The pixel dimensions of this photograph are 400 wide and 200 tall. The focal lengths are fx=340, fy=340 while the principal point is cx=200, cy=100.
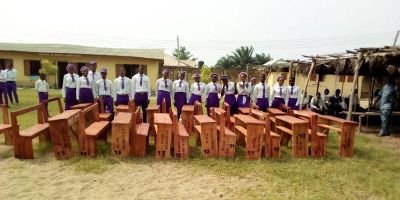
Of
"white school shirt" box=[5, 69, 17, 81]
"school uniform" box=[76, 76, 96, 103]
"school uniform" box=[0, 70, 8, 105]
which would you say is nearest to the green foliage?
"white school shirt" box=[5, 69, 17, 81]

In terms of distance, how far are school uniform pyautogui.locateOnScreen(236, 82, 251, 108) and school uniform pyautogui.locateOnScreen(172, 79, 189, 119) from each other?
1.38 metres

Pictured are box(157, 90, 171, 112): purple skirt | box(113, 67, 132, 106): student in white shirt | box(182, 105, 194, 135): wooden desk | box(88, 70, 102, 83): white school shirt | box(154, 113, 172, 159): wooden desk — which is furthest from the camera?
box(157, 90, 171, 112): purple skirt

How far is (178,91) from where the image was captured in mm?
9008

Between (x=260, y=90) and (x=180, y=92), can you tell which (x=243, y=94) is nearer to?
(x=260, y=90)

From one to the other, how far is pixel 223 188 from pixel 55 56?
2267 centimetres

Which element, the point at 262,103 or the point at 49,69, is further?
the point at 49,69

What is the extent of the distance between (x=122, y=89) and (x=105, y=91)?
0.42 m

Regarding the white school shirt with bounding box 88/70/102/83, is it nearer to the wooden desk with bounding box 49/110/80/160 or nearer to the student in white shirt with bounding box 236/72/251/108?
the wooden desk with bounding box 49/110/80/160

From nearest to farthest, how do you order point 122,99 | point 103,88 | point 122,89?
point 103,88 → point 122,89 → point 122,99

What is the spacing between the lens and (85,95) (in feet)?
27.9

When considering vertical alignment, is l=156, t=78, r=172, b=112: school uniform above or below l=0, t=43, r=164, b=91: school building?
below

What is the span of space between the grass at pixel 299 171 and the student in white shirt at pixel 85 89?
2.06 metres

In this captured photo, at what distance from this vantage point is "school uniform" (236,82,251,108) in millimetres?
8938

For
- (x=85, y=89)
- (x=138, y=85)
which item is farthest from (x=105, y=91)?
(x=138, y=85)
